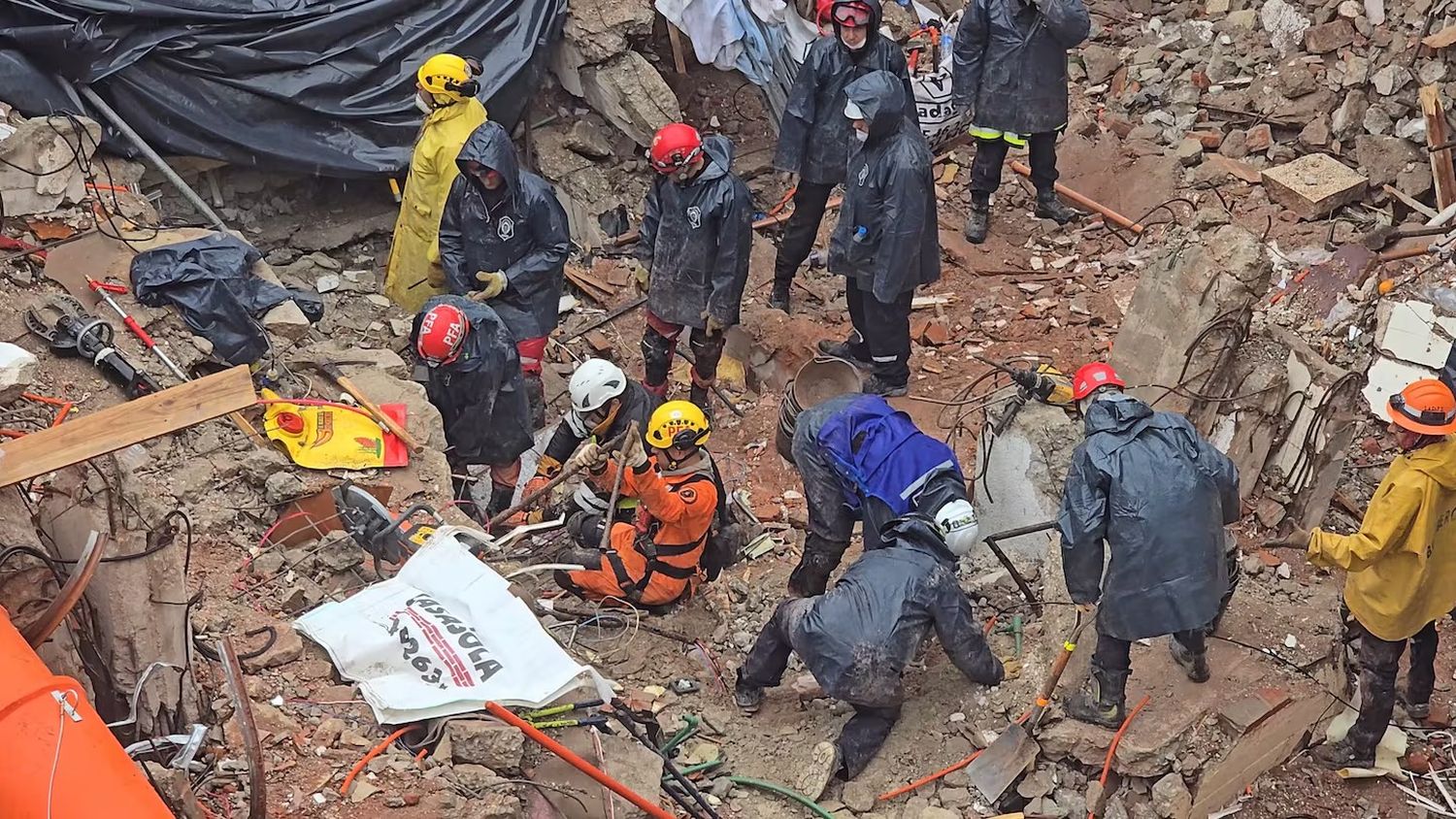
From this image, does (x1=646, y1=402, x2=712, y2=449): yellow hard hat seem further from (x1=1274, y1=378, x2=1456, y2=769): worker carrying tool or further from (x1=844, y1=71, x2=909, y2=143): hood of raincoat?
(x1=1274, y1=378, x2=1456, y2=769): worker carrying tool

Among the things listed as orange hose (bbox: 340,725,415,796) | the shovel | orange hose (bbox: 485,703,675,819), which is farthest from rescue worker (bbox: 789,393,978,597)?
orange hose (bbox: 340,725,415,796)

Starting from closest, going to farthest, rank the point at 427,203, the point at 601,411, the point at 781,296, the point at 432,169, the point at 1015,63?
the point at 601,411, the point at 432,169, the point at 427,203, the point at 1015,63, the point at 781,296

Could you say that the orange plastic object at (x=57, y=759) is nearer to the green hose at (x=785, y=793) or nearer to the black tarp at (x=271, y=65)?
the green hose at (x=785, y=793)

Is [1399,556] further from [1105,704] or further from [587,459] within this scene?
[587,459]

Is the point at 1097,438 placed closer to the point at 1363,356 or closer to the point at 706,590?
the point at 706,590

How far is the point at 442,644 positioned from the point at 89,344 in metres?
2.60

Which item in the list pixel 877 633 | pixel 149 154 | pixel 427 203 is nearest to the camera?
pixel 877 633

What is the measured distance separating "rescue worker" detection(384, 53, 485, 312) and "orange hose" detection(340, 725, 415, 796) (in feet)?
12.2

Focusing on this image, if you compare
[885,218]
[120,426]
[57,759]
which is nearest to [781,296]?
[885,218]

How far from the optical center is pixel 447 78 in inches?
279

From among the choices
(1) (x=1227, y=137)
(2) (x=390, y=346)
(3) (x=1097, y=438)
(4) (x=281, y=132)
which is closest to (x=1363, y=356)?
(1) (x=1227, y=137)

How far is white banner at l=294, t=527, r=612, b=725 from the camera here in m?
4.29

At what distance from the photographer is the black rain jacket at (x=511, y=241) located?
279 inches

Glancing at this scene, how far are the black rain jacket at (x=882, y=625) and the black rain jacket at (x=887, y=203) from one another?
2.38m
